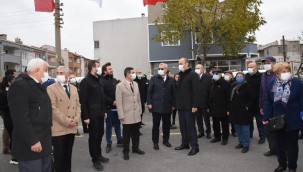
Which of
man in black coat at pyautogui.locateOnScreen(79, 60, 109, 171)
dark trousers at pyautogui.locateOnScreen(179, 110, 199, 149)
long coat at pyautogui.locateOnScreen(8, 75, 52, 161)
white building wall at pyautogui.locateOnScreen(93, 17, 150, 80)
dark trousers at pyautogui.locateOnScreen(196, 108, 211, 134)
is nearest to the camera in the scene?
long coat at pyautogui.locateOnScreen(8, 75, 52, 161)

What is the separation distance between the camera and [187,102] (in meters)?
7.26

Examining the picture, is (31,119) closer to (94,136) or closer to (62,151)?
(62,151)

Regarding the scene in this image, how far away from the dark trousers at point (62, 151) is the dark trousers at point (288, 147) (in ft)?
12.3

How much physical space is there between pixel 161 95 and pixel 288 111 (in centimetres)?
321

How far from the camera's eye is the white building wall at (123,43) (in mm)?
34906

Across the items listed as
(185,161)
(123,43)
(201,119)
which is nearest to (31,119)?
(185,161)

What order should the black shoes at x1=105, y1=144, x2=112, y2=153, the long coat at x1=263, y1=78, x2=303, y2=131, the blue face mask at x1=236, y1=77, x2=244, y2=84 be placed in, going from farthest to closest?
the black shoes at x1=105, y1=144, x2=112, y2=153
the blue face mask at x1=236, y1=77, x2=244, y2=84
the long coat at x1=263, y1=78, x2=303, y2=131

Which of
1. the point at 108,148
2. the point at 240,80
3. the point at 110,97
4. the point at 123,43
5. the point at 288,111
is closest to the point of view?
the point at 288,111

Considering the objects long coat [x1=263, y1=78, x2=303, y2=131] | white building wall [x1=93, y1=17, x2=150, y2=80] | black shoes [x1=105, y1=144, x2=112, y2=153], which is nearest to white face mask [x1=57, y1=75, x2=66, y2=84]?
black shoes [x1=105, y1=144, x2=112, y2=153]

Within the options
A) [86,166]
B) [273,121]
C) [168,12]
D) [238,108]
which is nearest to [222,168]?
[273,121]

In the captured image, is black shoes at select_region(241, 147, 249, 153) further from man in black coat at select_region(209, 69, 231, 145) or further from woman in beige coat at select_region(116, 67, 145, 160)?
woman in beige coat at select_region(116, 67, 145, 160)

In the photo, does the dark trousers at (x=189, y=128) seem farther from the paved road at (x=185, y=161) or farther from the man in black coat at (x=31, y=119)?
the man in black coat at (x=31, y=119)

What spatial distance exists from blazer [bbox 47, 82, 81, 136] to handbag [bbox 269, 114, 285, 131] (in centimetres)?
347

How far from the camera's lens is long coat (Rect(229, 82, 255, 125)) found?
282 inches
